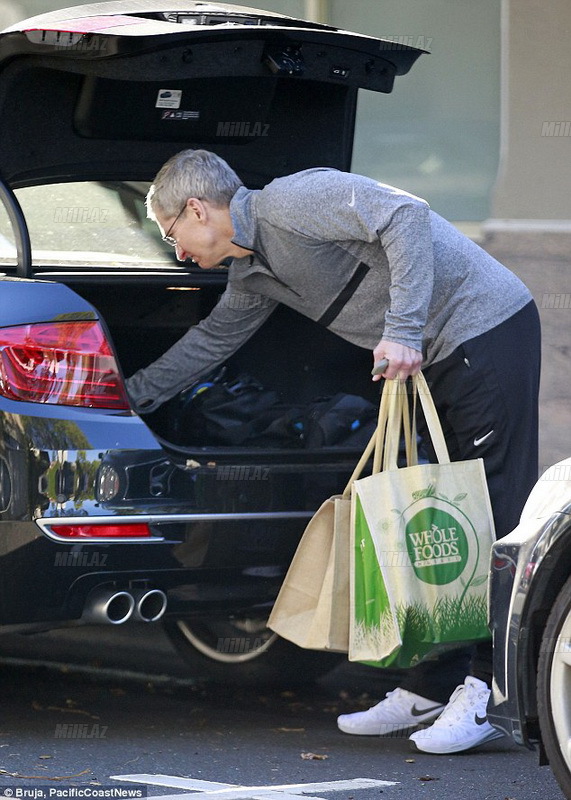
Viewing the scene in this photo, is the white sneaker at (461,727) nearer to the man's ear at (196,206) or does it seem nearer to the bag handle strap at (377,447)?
Result: the bag handle strap at (377,447)

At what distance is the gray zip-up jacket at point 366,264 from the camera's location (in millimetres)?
3854

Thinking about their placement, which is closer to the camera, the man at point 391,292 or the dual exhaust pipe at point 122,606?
the dual exhaust pipe at point 122,606

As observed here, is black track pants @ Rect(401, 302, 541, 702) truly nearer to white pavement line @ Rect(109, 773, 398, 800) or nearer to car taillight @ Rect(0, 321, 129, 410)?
white pavement line @ Rect(109, 773, 398, 800)

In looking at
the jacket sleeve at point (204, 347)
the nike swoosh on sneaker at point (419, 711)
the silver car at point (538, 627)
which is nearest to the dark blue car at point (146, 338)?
the jacket sleeve at point (204, 347)

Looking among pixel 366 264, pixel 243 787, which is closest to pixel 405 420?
pixel 366 264

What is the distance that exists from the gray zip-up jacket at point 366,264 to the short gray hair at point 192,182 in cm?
5

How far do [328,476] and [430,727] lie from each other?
774 mm

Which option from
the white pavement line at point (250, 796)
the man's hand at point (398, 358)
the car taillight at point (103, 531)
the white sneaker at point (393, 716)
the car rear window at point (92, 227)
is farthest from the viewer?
the car rear window at point (92, 227)

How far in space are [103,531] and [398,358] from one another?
2.97 ft

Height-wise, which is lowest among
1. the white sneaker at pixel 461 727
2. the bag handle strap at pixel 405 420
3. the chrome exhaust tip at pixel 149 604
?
the white sneaker at pixel 461 727

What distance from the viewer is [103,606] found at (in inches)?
149

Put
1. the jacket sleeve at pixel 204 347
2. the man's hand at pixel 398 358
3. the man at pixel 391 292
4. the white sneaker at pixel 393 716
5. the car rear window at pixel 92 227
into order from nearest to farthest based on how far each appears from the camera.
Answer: the man's hand at pixel 398 358 → the man at pixel 391 292 → the white sneaker at pixel 393 716 → the jacket sleeve at pixel 204 347 → the car rear window at pixel 92 227

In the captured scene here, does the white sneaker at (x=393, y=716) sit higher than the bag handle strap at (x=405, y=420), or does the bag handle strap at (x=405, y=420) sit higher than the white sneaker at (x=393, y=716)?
the bag handle strap at (x=405, y=420)

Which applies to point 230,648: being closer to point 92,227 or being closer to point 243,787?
point 243,787
